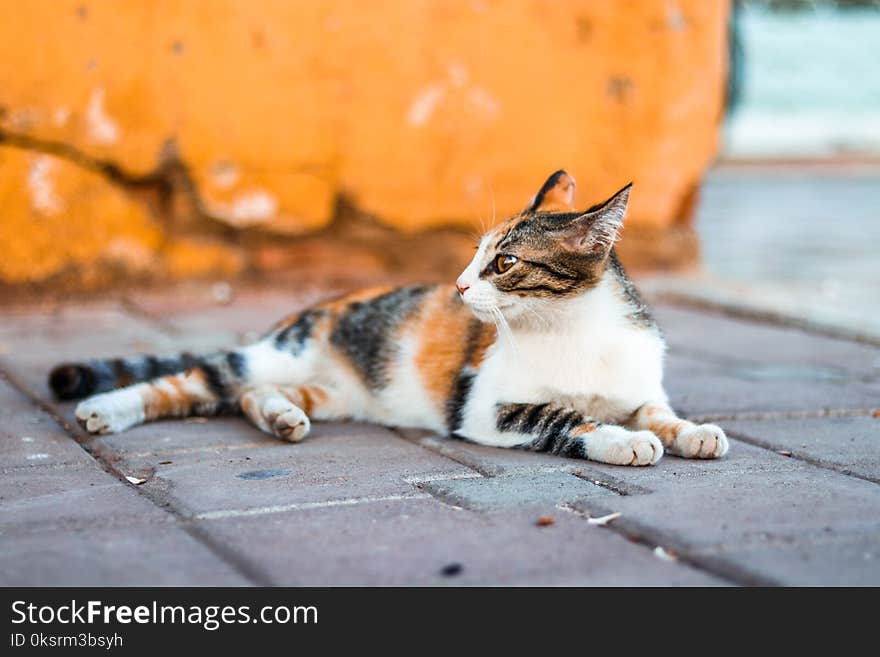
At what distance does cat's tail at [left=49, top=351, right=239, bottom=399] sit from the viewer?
4.06m

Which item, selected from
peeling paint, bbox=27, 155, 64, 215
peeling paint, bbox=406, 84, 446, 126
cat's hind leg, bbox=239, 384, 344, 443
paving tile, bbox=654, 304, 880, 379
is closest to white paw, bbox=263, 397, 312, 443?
cat's hind leg, bbox=239, 384, 344, 443

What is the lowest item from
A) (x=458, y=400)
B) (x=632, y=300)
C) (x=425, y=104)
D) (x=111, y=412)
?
(x=111, y=412)

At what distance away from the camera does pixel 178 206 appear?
6113 mm

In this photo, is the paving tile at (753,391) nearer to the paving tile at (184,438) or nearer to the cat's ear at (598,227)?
the cat's ear at (598,227)

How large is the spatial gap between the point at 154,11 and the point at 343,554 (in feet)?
13.2

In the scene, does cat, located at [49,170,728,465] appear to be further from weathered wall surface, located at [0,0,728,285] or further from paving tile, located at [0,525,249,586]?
weathered wall surface, located at [0,0,728,285]

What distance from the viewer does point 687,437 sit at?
3502 millimetres

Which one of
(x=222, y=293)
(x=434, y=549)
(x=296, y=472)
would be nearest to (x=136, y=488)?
(x=296, y=472)

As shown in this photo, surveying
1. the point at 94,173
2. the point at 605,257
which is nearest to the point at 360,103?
the point at 94,173

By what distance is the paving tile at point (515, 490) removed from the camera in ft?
10.0

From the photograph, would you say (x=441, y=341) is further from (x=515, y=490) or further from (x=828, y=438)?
(x=828, y=438)

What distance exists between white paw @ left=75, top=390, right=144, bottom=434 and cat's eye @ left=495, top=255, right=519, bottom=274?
1.25 m

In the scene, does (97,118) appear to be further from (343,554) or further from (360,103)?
(343,554)

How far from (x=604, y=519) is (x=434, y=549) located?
0.46 meters
